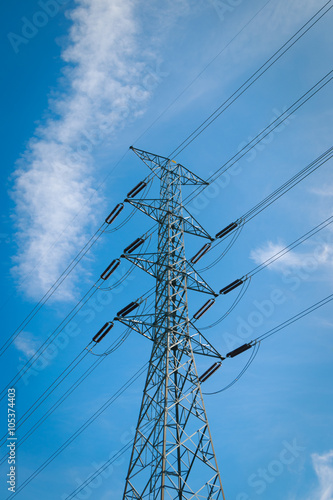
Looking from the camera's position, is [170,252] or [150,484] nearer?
[150,484]

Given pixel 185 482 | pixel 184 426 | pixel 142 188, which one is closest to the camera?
pixel 185 482

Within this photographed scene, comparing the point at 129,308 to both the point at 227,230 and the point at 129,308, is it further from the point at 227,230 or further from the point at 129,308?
the point at 227,230

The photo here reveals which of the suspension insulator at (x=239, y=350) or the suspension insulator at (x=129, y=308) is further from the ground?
the suspension insulator at (x=129, y=308)

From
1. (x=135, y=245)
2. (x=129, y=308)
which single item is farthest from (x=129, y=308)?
(x=135, y=245)

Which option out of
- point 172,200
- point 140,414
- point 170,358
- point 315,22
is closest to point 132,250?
point 172,200

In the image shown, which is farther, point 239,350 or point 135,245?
point 135,245

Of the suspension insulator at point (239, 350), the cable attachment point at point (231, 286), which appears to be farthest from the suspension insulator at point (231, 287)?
the suspension insulator at point (239, 350)

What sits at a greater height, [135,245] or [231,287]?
[135,245]

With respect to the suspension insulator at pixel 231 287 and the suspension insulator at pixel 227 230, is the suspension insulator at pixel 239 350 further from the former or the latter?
the suspension insulator at pixel 227 230

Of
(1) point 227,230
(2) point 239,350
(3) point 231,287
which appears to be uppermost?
(1) point 227,230

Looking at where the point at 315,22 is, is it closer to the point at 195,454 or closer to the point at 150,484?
the point at 195,454

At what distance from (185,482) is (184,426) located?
5.99 feet

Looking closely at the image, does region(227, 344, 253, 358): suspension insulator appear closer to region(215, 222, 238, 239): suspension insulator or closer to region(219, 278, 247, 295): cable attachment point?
region(219, 278, 247, 295): cable attachment point

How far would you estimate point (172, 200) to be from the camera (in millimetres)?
21969
